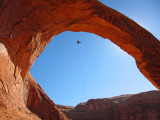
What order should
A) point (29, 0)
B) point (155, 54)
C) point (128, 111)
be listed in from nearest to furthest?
point (29, 0), point (155, 54), point (128, 111)

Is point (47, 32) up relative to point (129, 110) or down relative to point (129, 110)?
up

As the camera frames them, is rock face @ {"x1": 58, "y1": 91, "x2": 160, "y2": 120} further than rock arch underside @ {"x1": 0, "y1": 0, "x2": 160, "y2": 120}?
Yes

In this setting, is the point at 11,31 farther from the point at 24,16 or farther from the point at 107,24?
the point at 107,24

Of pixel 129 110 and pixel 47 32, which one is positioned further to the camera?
pixel 129 110

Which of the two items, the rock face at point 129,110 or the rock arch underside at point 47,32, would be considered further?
the rock face at point 129,110

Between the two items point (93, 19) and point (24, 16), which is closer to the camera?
point (24, 16)

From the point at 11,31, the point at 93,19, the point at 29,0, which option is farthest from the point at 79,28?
the point at 11,31

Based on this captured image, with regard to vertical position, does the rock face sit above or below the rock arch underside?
below

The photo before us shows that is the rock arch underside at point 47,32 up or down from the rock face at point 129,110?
up
